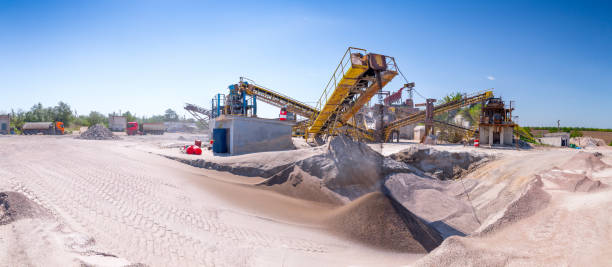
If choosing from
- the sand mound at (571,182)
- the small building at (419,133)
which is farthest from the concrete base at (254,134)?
the small building at (419,133)

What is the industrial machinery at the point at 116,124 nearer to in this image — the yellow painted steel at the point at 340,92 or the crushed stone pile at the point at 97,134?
the crushed stone pile at the point at 97,134

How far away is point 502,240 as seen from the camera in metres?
3.73

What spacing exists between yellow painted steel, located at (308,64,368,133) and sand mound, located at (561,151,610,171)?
750cm

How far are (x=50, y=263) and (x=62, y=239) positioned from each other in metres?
0.74

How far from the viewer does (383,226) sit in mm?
6289

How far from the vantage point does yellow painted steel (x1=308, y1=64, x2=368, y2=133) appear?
1006 centimetres

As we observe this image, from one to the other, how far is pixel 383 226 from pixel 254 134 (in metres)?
10.3

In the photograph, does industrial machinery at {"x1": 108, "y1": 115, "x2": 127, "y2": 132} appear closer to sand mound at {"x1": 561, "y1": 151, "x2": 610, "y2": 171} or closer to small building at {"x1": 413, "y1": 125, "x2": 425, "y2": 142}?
small building at {"x1": 413, "y1": 125, "x2": 425, "y2": 142}

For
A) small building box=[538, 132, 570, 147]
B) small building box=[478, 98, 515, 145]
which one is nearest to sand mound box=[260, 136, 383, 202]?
small building box=[478, 98, 515, 145]

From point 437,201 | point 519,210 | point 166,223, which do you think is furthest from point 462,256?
point 437,201

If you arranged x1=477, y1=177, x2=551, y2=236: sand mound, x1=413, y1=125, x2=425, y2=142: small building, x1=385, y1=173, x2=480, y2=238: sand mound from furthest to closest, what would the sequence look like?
x1=413, y1=125, x2=425, y2=142: small building < x1=385, y1=173, x2=480, y2=238: sand mound < x1=477, y1=177, x2=551, y2=236: sand mound

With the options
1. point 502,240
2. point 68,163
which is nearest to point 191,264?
point 502,240

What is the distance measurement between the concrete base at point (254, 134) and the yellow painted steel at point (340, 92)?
7.24 feet

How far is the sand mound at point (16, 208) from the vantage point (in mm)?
4035
